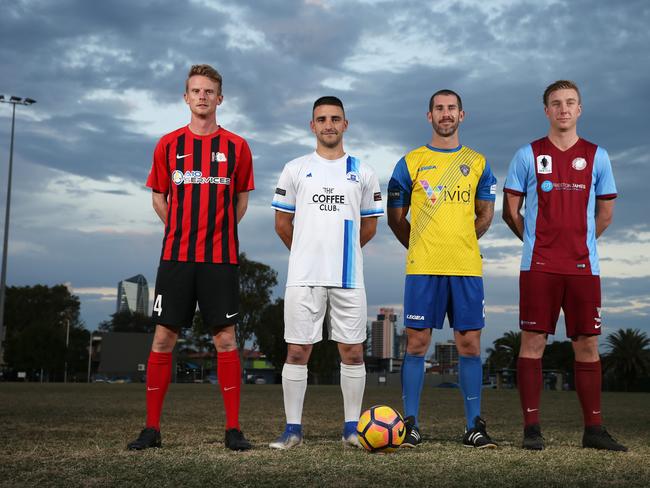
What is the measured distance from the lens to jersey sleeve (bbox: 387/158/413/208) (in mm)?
6418


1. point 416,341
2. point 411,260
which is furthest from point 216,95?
point 416,341

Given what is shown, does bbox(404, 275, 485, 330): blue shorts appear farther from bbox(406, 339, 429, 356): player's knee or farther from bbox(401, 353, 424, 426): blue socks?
bbox(401, 353, 424, 426): blue socks

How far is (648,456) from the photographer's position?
5691mm

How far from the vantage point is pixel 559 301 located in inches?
240

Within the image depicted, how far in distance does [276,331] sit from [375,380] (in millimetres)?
28794

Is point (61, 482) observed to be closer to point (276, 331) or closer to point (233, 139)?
point (233, 139)

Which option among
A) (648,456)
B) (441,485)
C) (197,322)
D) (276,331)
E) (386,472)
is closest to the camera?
(441,485)

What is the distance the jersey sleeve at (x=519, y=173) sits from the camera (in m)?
6.25

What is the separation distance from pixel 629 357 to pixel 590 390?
258 ft

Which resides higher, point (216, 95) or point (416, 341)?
point (216, 95)

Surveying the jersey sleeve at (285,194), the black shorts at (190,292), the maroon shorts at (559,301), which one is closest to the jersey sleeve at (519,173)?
the maroon shorts at (559,301)

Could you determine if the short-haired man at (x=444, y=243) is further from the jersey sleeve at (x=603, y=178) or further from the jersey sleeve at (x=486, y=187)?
the jersey sleeve at (x=603, y=178)

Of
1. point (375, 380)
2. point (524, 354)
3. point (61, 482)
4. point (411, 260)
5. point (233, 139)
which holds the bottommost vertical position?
point (375, 380)

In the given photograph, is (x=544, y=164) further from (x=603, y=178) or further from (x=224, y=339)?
(x=224, y=339)
